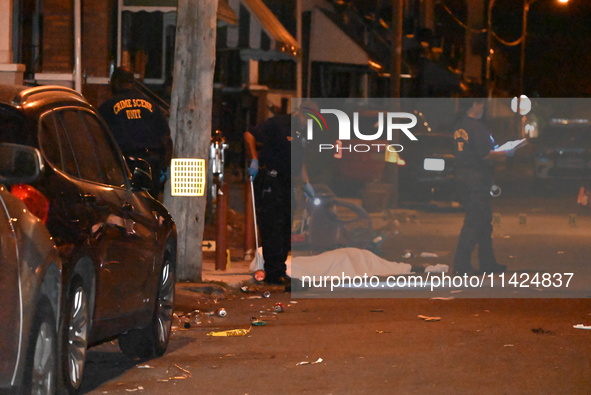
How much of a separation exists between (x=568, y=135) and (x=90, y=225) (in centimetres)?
2798

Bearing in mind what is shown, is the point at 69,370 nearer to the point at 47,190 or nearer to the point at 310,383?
the point at 47,190

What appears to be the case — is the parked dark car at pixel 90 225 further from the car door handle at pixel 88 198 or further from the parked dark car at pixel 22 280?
the parked dark car at pixel 22 280

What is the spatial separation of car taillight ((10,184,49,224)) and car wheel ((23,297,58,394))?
1.35ft

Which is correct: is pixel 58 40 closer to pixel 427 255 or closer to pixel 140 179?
pixel 427 255

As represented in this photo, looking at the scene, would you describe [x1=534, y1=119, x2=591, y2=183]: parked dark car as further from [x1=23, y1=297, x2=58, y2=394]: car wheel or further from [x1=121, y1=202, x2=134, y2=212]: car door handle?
[x1=23, y1=297, x2=58, y2=394]: car wheel

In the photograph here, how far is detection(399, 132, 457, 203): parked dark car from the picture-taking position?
21.7 meters

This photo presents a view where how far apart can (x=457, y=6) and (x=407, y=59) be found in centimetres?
658

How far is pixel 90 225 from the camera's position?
626 cm

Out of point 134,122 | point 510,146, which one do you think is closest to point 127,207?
point 134,122

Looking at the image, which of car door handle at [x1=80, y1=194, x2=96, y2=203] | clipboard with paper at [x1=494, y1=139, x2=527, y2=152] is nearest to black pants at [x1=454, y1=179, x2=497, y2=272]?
clipboard with paper at [x1=494, y1=139, x2=527, y2=152]

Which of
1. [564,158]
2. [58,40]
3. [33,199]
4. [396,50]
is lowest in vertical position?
[33,199]

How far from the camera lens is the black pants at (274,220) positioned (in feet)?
41.4

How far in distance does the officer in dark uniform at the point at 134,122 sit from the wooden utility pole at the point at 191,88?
128cm

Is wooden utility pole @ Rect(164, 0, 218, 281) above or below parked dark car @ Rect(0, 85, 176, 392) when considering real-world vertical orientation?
above
